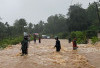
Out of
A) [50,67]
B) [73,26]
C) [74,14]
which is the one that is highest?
[74,14]

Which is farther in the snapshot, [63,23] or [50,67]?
[63,23]

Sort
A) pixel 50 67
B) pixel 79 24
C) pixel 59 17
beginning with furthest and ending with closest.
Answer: pixel 59 17 → pixel 79 24 → pixel 50 67

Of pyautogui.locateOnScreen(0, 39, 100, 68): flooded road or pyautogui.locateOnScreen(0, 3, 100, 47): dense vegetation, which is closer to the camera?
pyautogui.locateOnScreen(0, 39, 100, 68): flooded road

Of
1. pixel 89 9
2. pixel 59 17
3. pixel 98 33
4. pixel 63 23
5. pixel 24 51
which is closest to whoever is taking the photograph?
pixel 24 51

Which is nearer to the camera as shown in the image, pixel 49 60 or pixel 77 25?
pixel 49 60

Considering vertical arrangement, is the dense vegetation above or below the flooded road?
above

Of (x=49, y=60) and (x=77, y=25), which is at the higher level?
(x=77, y=25)

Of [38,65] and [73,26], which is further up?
[73,26]

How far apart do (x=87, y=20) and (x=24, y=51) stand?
2167 inches

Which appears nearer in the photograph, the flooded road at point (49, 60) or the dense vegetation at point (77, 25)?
the flooded road at point (49, 60)

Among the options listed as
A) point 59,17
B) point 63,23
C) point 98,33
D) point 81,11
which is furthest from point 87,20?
point 59,17

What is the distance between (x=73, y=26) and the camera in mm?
67125

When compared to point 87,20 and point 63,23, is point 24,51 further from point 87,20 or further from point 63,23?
point 63,23

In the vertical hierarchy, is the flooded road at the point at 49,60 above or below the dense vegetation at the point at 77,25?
below
